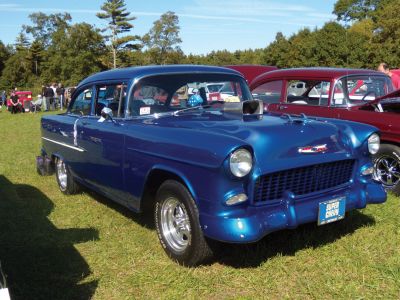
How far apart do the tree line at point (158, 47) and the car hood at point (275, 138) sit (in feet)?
123

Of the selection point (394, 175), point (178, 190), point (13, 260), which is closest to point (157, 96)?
point (178, 190)

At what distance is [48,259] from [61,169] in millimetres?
2518

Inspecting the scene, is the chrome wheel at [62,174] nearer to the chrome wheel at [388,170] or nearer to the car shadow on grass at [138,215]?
the car shadow on grass at [138,215]

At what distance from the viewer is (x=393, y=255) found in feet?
12.2

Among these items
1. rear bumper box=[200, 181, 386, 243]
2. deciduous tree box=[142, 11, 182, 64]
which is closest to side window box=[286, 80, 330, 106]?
rear bumper box=[200, 181, 386, 243]

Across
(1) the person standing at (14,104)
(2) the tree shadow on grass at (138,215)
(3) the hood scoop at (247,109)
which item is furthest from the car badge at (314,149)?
(1) the person standing at (14,104)

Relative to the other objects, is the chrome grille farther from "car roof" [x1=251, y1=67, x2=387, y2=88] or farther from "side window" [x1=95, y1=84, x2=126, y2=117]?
"car roof" [x1=251, y1=67, x2=387, y2=88]

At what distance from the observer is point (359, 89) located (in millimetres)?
6562

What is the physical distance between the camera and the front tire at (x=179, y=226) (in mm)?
3418

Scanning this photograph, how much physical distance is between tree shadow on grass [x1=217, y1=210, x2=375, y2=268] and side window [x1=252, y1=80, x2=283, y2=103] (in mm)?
3195

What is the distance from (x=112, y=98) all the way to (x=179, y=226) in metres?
1.77

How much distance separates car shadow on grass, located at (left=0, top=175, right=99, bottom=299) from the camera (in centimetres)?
340

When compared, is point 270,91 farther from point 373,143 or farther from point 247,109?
point 373,143

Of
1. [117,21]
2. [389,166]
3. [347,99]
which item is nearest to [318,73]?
[347,99]
